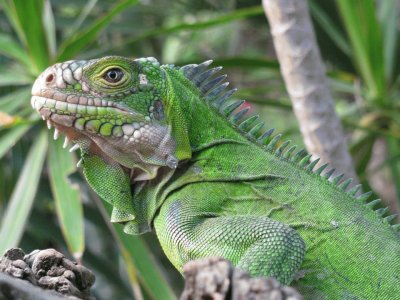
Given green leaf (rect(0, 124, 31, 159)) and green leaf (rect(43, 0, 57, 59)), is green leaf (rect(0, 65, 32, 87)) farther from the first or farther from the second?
green leaf (rect(0, 124, 31, 159))

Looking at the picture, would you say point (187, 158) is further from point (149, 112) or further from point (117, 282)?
point (117, 282)

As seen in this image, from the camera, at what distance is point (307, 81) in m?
5.11

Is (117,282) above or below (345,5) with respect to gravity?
below

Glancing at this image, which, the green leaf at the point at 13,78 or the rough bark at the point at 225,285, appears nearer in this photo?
the rough bark at the point at 225,285

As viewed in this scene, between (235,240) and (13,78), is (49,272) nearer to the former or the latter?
(235,240)

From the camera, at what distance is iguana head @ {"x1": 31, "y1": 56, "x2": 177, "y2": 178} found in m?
3.45

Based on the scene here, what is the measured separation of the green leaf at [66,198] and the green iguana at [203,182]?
165 cm

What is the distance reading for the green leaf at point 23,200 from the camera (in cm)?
552

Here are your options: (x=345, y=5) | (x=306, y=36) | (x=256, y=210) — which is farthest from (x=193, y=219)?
(x=345, y=5)

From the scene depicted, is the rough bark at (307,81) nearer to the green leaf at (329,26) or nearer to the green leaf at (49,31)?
the green leaf at (49,31)

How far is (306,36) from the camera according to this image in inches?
199

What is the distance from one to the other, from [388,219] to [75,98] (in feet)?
5.39

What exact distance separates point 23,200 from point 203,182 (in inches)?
106

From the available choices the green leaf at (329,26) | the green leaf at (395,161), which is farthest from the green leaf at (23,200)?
the green leaf at (329,26)
